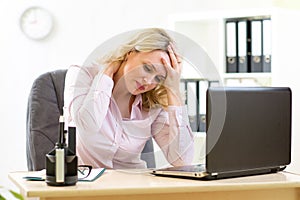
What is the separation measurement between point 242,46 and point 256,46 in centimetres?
8

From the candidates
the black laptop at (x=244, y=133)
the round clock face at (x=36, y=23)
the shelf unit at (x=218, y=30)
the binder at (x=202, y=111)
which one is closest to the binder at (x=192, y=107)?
the binder at (x=202, y=111)

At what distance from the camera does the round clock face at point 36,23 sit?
166 inches

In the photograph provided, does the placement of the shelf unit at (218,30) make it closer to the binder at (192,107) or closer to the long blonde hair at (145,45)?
the binder at (192,107)

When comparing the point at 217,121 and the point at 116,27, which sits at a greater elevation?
the point at 116,27

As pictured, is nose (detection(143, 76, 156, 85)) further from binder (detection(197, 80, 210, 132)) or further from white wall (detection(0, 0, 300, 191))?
white wall (detection(0, 0, 300, 191))

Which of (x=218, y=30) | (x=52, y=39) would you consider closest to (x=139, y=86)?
(x=218, y=30)

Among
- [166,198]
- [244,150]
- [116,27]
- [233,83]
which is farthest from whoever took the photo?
[116,27]

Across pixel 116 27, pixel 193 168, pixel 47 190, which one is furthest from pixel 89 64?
pixel 116 27

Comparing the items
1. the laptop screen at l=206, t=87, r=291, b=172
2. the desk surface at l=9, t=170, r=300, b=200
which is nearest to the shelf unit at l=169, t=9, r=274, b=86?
the laptop screen at l=206, t=87, r=291, b=172

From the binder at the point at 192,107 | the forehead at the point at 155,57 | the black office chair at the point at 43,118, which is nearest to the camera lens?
the forehead at the point at 155,57

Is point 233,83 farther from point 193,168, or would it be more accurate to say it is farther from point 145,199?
point 145,199

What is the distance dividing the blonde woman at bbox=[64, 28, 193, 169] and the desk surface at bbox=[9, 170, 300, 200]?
230mm

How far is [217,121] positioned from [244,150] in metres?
0.15

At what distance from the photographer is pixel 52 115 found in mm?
2234
